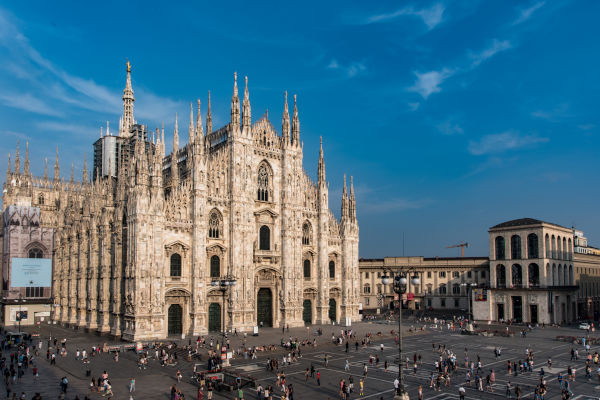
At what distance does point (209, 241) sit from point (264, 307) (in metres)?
12.6

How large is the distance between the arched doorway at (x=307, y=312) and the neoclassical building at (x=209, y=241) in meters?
0.22

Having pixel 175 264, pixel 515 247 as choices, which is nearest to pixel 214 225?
pixel 175 264

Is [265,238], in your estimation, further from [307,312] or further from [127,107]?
[127,107]

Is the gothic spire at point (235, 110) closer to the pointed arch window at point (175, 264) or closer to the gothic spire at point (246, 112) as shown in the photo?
the gothic spire at point (246, 112)

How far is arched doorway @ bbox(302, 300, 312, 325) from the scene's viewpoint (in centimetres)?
6988

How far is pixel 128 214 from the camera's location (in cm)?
5375

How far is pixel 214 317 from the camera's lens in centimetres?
5903

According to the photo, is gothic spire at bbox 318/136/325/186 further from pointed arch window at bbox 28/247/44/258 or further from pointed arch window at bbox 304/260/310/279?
pointed arch window at bbox 28/247/44/258

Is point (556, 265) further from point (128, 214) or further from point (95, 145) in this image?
point (95, 145)

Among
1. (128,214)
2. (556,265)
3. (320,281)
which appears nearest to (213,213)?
(128,214)

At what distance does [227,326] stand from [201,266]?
329 inches

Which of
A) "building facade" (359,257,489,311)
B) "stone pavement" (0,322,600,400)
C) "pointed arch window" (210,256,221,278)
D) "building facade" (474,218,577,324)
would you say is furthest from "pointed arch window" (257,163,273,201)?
"building facade" (474,218,577,324)

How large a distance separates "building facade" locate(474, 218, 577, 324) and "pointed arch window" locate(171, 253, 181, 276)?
5156 centimetres

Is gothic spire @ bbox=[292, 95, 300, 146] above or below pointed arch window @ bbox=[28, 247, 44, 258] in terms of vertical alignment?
above
